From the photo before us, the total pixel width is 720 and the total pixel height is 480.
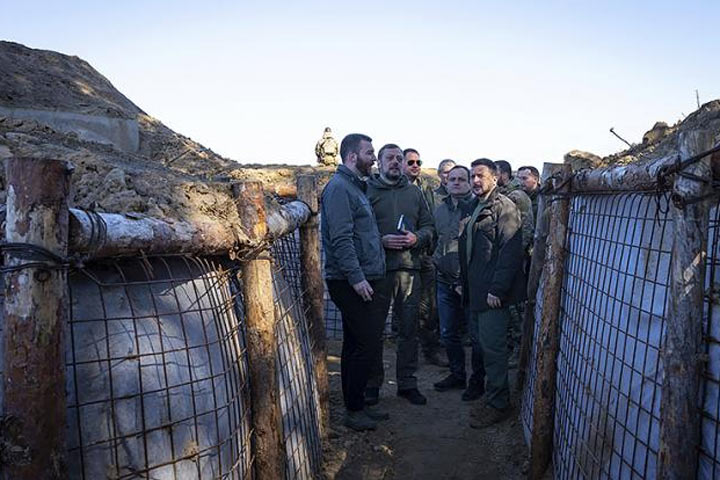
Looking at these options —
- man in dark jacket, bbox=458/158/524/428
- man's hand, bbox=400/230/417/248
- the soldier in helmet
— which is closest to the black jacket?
man in dark jacket, bbox=458/158/524/428

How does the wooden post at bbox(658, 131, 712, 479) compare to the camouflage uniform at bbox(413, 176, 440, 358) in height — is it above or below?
above

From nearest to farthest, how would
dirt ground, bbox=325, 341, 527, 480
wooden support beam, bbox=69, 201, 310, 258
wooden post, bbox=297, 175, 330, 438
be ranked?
wooden support beam, bbox=69, 201, 310, 258 → dirt ground, bbox=325, 341, 527, 480 → wooden post, bbox=297, 175, 330, 438

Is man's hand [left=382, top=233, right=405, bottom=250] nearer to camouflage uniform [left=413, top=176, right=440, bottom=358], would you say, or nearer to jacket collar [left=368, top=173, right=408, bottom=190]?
jacket collar [left=368, top=173, right=408, bottom=190]

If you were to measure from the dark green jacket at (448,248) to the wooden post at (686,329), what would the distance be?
3788 mm

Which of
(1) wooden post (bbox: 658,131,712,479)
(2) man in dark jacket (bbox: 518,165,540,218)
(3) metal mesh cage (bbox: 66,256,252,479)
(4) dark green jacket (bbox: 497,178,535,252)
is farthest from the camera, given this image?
(2) man in dark jacket (bbox: 518,165,540,218)

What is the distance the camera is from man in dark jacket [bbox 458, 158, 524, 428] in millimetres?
4859

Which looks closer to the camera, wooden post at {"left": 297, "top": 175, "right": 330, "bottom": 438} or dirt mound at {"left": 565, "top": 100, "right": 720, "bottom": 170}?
wooden post at {"left": 297, "top": 175, "right": 330, "bottom": 438}

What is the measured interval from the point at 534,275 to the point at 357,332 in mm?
1557

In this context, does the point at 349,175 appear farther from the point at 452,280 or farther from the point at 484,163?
the point at 452,280

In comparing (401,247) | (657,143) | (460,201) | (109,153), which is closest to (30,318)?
(109,153)

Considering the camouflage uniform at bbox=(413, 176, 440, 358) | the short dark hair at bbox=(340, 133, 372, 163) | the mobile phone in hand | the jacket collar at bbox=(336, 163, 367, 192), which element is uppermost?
the short dark hair at bbox=(340, 133, 372, 163)

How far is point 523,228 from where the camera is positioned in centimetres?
547

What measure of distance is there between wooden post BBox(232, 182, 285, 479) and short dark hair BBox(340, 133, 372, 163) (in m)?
2.31

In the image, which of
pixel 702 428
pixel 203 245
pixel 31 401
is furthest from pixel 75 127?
pixel 702 428
